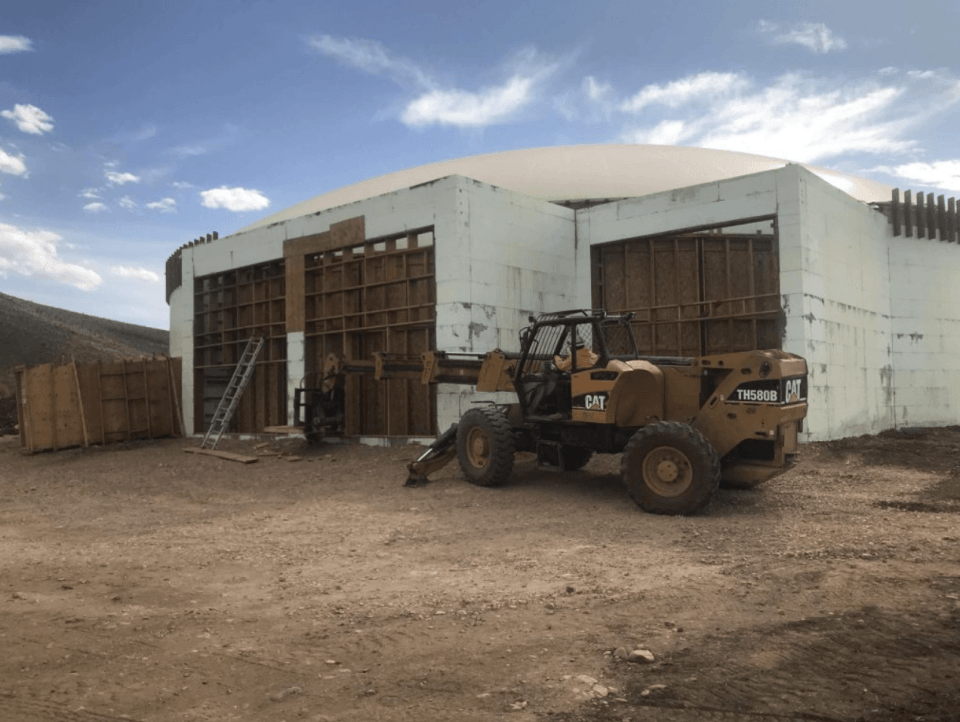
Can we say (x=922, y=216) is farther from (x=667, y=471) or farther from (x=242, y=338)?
(x=242, y=338)

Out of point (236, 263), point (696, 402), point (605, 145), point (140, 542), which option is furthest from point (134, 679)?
point (605, 145)

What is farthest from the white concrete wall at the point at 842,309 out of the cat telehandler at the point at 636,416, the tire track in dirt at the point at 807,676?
the tire track in dirt at the point at 807,676

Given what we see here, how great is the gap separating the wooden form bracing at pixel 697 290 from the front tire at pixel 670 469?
676 centimetres

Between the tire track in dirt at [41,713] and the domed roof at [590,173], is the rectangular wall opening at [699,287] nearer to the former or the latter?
the domed roof at [590,173]

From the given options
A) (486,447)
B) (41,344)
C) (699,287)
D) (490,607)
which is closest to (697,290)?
(699,287)

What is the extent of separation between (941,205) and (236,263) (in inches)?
663

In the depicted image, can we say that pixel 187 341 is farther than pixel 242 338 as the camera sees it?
Yes

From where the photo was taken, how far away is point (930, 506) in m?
8.58

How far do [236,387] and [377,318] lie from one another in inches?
195

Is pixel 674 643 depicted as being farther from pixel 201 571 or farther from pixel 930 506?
pixel 930 506

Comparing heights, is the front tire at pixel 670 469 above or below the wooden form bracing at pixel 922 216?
below

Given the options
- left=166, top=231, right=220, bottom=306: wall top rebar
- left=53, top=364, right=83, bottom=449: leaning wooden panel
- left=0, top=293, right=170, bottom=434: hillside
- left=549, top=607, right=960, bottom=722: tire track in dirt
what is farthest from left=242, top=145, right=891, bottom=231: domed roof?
left=0, top=293, right=170, bottom=434: hillside

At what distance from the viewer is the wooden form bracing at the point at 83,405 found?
17.5 metres

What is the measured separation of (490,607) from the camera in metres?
5.12
